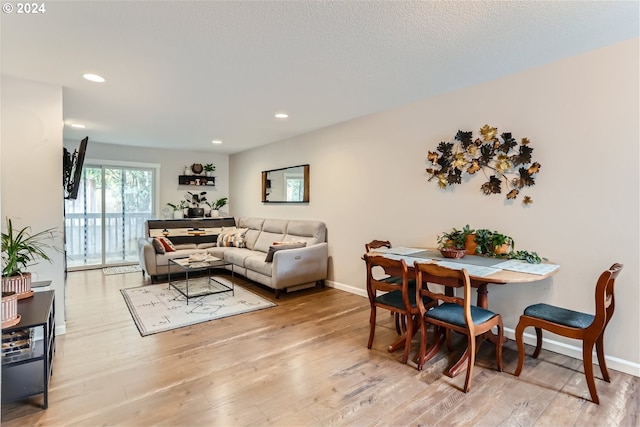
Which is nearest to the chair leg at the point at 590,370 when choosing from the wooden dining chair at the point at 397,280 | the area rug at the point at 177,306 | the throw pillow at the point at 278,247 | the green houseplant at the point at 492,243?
the green houseplant at the point at 492,243

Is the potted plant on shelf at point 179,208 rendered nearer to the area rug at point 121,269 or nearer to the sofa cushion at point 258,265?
the area rug at point 121,269

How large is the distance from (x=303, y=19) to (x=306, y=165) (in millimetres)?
3255

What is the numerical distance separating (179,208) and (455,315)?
6027mm

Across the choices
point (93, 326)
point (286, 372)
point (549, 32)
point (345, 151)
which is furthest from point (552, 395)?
point (93, 326)

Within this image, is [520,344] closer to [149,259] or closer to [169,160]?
[149,259]

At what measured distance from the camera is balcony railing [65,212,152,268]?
622 centimetres

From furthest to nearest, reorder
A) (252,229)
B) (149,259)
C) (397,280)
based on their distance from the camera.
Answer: (252,229) < (149,259) < (397,280)

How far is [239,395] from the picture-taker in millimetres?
2332

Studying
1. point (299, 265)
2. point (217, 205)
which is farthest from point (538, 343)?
point (217, 205)

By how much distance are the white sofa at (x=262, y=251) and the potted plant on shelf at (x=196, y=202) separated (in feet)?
1.52

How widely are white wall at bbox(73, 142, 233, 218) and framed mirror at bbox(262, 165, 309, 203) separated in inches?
65.5

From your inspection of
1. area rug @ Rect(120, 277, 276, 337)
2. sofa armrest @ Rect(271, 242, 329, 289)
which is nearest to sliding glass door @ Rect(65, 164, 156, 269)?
area rug @ Rect(120, 277, 276, 337)

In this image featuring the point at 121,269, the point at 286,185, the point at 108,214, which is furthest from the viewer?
the point at 108,214

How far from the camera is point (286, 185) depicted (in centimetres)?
591
